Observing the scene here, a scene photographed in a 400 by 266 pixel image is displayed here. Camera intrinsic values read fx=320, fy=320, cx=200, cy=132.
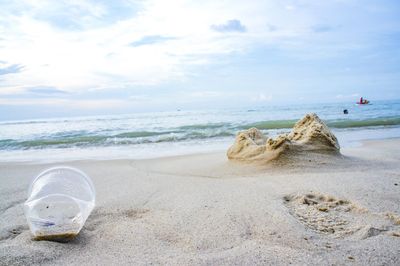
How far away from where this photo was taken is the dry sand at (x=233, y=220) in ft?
6.48

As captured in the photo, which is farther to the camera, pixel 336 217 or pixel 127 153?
pixel 127 153

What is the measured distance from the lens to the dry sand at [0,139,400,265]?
197 centimetres

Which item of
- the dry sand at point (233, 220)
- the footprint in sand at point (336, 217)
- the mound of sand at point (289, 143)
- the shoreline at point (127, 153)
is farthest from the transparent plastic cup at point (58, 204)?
the shoreline at point (127, 153)

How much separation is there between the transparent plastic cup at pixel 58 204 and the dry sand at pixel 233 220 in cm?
9

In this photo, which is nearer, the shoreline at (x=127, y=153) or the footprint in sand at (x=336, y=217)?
the footprint in sand at (x=336, y=217)

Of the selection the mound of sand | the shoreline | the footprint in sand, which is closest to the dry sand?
the footprint in sand

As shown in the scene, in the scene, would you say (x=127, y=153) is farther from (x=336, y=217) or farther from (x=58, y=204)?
(x=336, y=217)

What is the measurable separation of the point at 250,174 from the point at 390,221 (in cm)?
224

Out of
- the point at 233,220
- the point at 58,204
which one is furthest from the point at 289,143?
the point at 58,204

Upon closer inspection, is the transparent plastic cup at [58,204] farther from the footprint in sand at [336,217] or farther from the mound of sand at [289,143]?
the mound of sand at [289,143]

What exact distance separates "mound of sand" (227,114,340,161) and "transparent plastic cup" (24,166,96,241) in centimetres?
306

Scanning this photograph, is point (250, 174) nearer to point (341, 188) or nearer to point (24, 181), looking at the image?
point (341, 188)

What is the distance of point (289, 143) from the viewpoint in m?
5.05

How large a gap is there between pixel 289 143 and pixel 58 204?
361 cm
